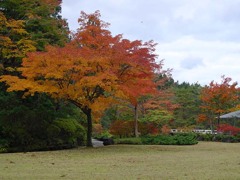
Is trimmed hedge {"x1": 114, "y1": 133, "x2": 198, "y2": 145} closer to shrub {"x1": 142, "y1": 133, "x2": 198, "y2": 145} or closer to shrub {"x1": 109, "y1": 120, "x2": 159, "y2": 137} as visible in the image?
shrub {"x1": 142, "y1": 133, "x2": 198, "y2": 145}

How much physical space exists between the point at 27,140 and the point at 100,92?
4.66m

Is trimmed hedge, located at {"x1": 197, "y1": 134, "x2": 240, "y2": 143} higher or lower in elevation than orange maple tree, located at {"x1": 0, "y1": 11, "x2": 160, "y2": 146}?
lower

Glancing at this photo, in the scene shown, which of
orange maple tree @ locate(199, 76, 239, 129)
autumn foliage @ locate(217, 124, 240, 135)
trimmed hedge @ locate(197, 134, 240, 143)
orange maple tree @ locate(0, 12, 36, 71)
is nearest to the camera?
orange maple tree @ locate(0, 12, 36, 71)

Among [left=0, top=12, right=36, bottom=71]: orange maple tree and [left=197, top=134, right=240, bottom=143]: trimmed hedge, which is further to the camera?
[left=197, top=134, right=240, bottom=143]: trimmed hedge

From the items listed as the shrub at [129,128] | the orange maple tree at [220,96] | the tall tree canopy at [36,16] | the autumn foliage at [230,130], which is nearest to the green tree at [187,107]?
the orange maple tree at [220,96]

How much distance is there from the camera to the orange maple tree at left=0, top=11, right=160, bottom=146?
15820 millimetres

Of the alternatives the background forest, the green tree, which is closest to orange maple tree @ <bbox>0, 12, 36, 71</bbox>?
the background forest

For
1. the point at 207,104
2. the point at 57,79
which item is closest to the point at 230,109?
the point at 207,104

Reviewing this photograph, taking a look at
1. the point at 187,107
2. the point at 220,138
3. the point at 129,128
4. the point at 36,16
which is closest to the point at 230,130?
the point at 220,138

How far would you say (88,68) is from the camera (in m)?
15.9

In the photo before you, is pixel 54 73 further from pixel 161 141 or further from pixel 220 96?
pixel 220 96

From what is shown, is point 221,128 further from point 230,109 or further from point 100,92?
point 100,92

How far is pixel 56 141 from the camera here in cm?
1988

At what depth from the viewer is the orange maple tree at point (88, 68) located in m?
15.8
